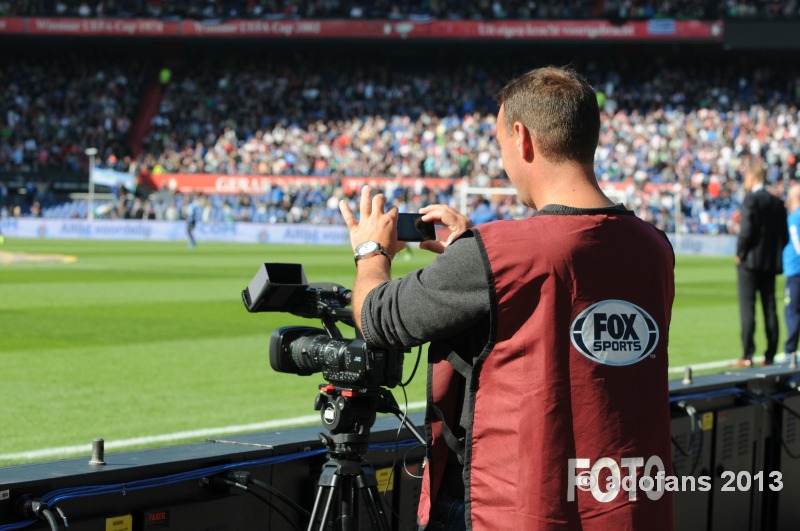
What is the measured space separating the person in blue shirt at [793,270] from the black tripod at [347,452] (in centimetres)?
1012

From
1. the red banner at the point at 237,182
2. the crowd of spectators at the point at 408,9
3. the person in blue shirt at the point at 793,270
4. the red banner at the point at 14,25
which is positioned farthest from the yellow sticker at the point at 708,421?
the red banner at the point at 14,25

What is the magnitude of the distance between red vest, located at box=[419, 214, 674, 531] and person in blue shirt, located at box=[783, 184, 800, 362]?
10.4 m

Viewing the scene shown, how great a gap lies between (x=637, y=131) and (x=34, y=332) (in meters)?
35.6

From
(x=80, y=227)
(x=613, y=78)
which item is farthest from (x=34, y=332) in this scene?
(x=613, y=78)

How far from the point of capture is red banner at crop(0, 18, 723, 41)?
48969mm

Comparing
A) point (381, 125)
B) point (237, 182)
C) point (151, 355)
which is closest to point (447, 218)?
point (151, 355)

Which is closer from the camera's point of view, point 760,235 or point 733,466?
point 733,466

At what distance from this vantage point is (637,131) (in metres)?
46.1

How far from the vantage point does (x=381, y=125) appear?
51125 mm

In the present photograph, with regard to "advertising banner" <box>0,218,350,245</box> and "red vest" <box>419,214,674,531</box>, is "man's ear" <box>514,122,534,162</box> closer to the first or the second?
"red vest" <box>419,214,674,531</box>

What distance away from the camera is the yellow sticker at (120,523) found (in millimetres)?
3258

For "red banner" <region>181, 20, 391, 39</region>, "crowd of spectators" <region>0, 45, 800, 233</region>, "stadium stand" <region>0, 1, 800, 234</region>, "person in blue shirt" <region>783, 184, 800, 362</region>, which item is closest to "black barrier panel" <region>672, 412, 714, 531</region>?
"person in blue shirt" <region>783, 184, 800, 362</region>

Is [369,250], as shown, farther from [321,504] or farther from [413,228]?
[321,504]

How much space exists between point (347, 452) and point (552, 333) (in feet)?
2.87
